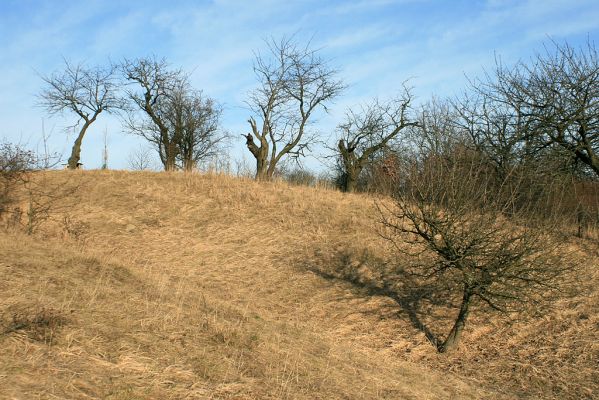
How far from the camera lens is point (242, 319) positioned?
8.08 metres

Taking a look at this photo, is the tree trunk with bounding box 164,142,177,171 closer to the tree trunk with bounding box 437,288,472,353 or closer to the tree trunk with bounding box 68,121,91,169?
the tree trunk with bounding box 68,121,91,169

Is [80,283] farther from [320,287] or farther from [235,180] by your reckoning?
[235,180]

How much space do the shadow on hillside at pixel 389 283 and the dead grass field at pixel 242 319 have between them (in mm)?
65

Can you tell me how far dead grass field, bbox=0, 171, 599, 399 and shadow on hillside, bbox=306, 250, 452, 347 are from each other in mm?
65

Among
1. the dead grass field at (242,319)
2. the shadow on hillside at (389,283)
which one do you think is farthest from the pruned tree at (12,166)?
the shadow on hillside at (389,283)

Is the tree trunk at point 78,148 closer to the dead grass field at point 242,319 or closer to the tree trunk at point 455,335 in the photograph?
the dead grass field at point 242,319

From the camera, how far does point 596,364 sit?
7.74 metres

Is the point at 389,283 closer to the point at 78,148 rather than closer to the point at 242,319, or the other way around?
the point at 242,319

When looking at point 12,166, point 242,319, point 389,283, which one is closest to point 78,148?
point 12,166

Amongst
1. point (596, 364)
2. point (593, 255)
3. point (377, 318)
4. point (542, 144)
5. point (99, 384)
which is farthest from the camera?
point (542, 144)

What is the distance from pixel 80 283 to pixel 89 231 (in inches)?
299

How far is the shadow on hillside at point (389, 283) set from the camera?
33.8 ft

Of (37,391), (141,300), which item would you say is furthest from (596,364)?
(37,391)

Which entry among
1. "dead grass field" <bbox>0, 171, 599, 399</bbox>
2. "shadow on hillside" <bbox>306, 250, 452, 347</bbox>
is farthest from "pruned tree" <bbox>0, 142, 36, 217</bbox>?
"shadow on hillside" <bbox>306, 250, 452, 347</bbox>
